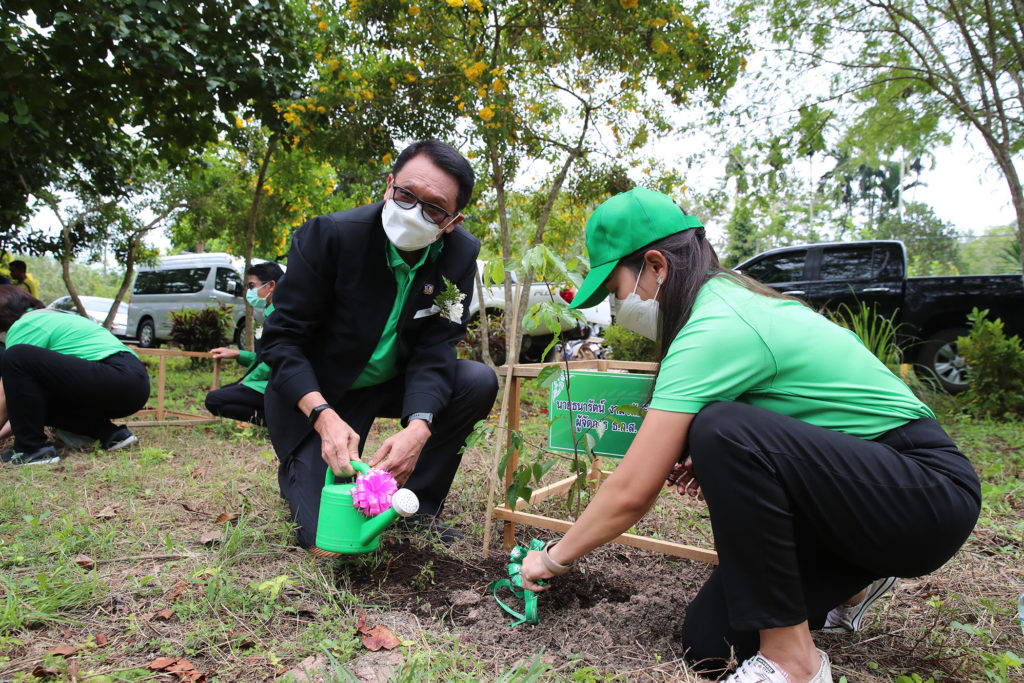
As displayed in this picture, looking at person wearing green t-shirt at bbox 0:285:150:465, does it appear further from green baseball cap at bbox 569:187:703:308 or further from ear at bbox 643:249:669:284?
ear at bbox 643:249:669:284

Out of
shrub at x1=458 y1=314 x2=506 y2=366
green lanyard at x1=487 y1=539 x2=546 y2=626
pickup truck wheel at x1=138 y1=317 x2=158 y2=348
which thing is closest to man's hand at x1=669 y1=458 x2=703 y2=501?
green lanyard at x1=487 y1=539 x2=546 y2=626

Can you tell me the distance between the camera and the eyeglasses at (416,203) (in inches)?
76.9

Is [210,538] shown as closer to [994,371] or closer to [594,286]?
[594,286]

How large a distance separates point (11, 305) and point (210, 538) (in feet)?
7.24

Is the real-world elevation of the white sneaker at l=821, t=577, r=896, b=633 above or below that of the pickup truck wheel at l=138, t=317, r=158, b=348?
above

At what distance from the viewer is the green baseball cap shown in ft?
4.58

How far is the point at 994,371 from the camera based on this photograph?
4809 mm

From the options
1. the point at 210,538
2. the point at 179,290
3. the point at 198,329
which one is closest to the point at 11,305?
the point at 210,538

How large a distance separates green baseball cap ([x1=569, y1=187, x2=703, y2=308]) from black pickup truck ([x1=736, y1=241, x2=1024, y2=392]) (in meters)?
4.29

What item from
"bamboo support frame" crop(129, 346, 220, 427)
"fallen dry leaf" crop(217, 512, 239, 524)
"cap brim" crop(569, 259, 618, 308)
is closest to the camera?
"cap brim" crop(569, 259, 618, 308)

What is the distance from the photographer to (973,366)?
16.1ft

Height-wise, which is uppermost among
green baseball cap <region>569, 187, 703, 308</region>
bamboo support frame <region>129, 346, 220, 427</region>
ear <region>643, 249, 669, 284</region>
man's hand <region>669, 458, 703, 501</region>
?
green baseball cap <region>569, 187, 703, 308</region>

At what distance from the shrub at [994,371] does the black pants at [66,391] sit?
5765 millimetres

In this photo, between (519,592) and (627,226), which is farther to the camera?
(519,592)
